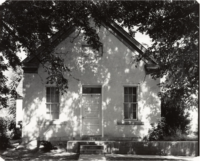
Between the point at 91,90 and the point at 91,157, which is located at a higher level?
the point at 91,90

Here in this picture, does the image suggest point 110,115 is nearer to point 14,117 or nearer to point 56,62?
point 56,62

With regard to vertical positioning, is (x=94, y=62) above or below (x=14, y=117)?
above

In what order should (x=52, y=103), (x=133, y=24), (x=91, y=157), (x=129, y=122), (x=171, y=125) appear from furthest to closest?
(x=129, y=122), (x=52, y=103), (x=171, y=125), (x=133, y=24), (x=91, y=157)

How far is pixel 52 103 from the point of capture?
1284 centimetres

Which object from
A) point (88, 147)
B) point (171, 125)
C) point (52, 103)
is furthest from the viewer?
point (52, 103)

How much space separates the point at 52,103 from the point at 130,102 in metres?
3.77

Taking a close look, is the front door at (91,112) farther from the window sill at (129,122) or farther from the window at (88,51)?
the window at (88,51)

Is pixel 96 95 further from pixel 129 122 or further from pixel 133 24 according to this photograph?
pixel 133 24

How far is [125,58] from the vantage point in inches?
520

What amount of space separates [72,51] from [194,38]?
254 inches

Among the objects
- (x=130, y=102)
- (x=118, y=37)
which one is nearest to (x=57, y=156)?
(x=130, y=102)

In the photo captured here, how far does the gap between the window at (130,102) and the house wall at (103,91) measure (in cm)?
25

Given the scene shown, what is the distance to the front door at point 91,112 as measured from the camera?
13.0 metres

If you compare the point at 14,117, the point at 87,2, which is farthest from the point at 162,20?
the point at 14,117
